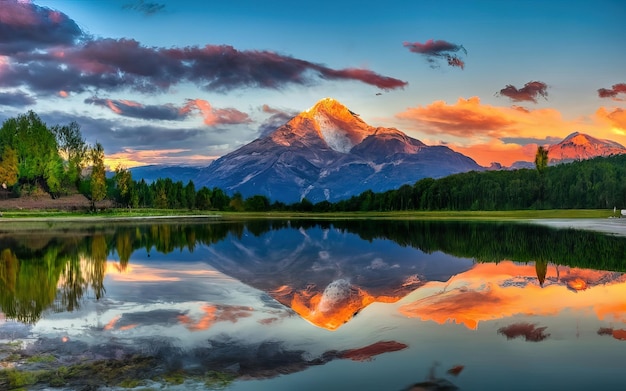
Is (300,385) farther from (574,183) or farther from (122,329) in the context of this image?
(574,183)

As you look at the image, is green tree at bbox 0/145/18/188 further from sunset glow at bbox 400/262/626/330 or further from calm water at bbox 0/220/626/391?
sunset glow at bbox 400/262/626/330

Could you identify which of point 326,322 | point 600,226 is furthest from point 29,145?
point 326,322

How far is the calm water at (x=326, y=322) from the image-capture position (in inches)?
457

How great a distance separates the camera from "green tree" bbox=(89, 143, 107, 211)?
148 meters

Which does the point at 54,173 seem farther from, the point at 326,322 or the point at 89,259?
the point at 326,322

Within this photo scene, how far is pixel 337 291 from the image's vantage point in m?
23.6

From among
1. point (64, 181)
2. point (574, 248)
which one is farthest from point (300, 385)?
point (64, 181)

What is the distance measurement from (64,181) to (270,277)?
5687 inches

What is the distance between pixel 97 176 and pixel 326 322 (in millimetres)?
144390

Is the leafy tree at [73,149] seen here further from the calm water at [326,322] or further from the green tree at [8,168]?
the calm water at [326,322]

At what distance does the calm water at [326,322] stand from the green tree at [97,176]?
120106 mm

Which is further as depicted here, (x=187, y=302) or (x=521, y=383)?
(x=187, y=302)

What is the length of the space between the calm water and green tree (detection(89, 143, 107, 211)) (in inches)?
4729

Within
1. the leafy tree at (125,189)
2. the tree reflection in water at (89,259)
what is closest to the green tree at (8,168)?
the leafy tree at (125,189)
